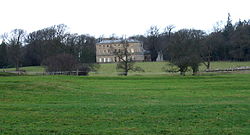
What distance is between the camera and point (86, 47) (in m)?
103

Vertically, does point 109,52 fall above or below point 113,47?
below

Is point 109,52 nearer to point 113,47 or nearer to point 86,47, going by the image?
point 113,47

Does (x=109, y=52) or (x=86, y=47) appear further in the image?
(x=109, y=52)

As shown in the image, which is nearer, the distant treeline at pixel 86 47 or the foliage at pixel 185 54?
the foliage at pixel 185 54

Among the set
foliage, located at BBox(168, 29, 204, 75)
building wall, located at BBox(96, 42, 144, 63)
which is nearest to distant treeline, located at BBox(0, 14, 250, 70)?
foliage, located at BBox(168, 29, 204, 75)

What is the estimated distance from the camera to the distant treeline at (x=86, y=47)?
81.8m

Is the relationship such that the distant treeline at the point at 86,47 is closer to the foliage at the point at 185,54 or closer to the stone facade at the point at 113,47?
the foliage at the point at 185,54

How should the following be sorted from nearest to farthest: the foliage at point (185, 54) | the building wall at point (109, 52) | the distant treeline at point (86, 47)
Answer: the foliage at point (185, 54) < the distant treeline at point (86, 47) < the building wall at point (109, 52)

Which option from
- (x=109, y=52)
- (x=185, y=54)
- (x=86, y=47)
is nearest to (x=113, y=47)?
(x=109, y=52)

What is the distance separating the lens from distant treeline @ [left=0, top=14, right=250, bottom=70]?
8179 cm

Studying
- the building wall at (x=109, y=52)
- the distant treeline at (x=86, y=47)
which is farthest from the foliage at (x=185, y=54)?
the building wall at (x=109, y=52)

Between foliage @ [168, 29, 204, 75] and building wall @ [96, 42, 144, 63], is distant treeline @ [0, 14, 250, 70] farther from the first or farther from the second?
building wall @ [96, 42, 144, 63]

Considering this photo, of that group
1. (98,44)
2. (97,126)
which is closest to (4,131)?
(97,126)

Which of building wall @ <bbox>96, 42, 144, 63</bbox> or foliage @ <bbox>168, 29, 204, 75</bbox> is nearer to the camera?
foliage @ <bbox>168, 29, 204, 75</bbox>
